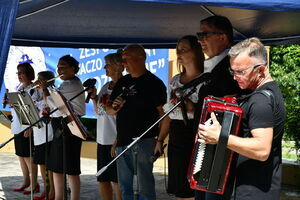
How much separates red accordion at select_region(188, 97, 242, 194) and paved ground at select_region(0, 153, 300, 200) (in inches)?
176

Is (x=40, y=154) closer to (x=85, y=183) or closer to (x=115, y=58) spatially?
(x=85, y=183)

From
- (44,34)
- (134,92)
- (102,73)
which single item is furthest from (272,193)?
(102,73)

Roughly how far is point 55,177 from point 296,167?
3875mm

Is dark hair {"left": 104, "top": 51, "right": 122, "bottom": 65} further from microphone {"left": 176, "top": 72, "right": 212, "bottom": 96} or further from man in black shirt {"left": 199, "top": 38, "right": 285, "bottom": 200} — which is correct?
man in black shirt {"left": 199, "top": 38, "right": 285, "bottom": 200}

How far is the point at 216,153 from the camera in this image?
9.25ft

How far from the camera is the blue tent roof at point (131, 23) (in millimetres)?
5645

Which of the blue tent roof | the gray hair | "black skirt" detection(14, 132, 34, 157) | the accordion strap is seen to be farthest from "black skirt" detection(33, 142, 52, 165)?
the gray hair

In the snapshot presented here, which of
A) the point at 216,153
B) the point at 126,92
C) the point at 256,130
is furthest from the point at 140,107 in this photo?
the point at 256,130

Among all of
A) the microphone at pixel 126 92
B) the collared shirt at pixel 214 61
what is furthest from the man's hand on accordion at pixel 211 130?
the microphone at pixel 126 92

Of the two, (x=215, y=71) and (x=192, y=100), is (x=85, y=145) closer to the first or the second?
(x=192, y=100)

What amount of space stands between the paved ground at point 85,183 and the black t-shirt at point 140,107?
267cm

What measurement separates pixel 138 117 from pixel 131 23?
7.25ft

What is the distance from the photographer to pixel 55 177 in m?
6.05

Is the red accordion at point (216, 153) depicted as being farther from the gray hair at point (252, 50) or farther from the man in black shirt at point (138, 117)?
the man in black shirt at point (138, 117)
